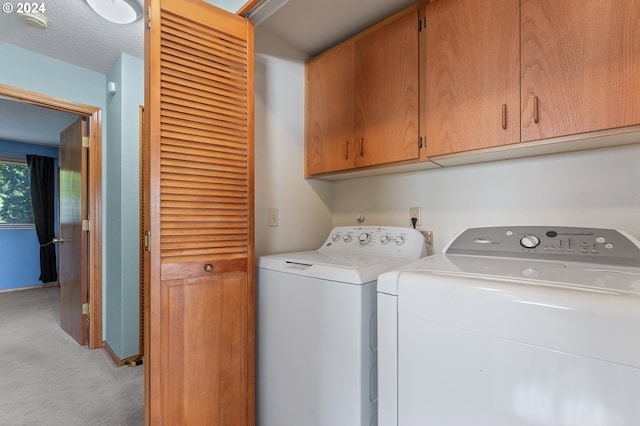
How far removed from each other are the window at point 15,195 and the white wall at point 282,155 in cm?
539

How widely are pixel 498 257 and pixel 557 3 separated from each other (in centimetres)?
97

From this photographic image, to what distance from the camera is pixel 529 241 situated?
1.25 m

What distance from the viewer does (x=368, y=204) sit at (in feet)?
6.54

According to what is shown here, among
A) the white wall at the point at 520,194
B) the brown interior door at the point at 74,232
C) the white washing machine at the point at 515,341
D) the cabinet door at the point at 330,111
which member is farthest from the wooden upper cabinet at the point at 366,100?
the brown interior door at the point at 74,232

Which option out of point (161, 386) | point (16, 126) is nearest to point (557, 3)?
point (161, 386)

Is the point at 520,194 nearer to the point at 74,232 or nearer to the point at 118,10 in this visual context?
the point at 118,10

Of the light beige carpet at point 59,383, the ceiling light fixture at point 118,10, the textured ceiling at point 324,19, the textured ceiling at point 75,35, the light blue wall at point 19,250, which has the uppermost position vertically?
the textured ceiling at point 75,35

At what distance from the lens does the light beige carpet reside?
1734mm

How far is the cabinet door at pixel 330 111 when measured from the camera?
177 cm

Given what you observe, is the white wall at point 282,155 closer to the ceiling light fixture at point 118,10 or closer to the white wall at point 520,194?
the white wall at point 520,194

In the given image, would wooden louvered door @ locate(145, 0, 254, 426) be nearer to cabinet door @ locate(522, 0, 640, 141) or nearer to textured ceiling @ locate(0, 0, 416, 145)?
textured ceiling @ locate(0, 0, 416, 145)

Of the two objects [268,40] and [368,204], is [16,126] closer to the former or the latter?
[268,40]

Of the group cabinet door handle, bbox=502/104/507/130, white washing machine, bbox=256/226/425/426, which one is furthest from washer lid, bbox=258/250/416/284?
cabinet door handle, bbox=502/104/507/130

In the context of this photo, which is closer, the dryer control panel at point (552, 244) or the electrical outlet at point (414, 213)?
the dryer control panel at point (552, 244)
